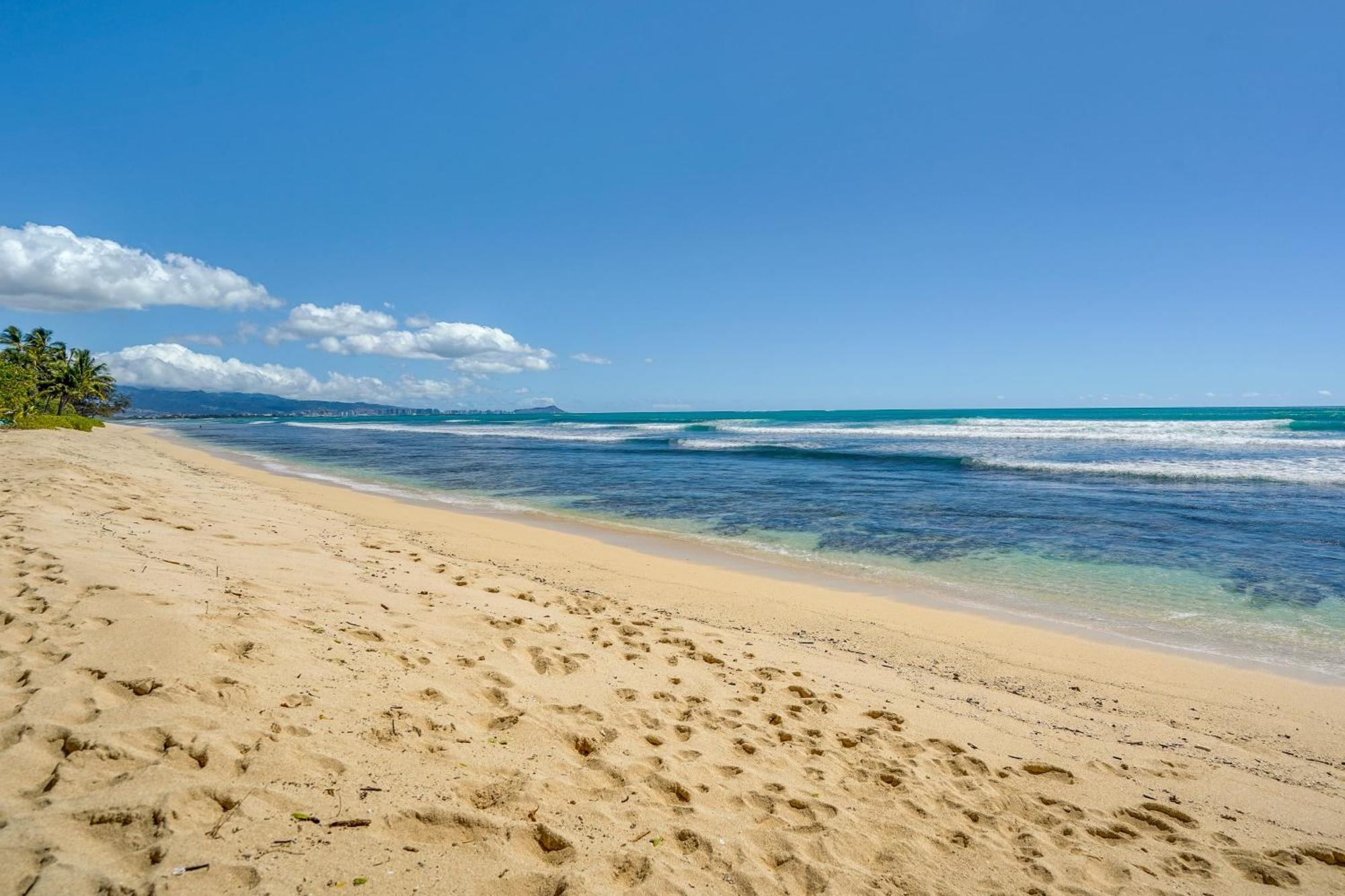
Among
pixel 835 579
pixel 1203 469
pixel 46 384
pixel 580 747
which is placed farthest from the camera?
pixel 46 384

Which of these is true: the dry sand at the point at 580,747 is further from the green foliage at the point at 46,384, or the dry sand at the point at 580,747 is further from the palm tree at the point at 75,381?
the palm tree at the point at 75,381

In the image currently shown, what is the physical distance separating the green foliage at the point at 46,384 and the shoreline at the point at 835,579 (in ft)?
102

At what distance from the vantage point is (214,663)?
4008 millimetres

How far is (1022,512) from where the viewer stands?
16.5 meters

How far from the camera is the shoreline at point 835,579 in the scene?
7208 mm

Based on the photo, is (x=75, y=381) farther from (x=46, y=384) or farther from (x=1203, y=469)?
(x=1203, y=469)

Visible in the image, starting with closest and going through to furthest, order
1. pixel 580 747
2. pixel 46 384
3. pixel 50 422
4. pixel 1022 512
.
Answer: pixel 580 747
pixel 1022 512
pixel 50 422
pixel 46 384

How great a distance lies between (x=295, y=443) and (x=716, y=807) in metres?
52.8

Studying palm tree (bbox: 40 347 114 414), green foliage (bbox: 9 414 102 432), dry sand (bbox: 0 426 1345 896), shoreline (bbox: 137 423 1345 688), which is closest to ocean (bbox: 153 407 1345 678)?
shoreline (bbox: 137 423 1345 688)

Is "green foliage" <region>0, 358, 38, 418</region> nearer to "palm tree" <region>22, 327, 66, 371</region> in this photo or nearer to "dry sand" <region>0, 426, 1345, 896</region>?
"palm tree" <region>22, 327, 66, 371</region>

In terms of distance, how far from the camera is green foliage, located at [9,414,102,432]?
33.2 meters

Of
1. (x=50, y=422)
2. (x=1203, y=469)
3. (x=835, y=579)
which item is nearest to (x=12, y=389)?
(x=50, y=422)

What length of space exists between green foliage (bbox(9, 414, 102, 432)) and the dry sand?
36.9 metres

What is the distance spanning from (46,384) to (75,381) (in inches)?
139
